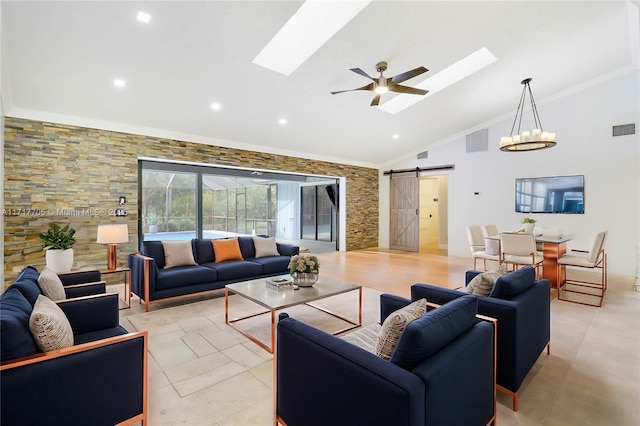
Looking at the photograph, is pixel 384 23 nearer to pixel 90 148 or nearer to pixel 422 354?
pixel 422 354

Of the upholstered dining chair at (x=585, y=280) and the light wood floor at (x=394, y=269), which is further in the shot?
the light wood floor at (x=394, y=269)

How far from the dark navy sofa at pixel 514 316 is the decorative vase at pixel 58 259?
409cm

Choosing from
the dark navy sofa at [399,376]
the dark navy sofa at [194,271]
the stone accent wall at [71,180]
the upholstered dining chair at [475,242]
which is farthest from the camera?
the upholstered dining chair at [475,242]

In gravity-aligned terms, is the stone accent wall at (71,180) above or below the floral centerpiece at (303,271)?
above

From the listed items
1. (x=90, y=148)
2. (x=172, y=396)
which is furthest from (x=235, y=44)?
(x=172, y=396)

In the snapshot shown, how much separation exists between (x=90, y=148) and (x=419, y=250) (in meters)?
8.21

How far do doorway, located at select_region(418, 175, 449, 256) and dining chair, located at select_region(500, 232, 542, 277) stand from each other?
454 centimetres

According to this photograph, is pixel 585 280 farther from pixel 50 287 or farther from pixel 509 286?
pixel 50 287

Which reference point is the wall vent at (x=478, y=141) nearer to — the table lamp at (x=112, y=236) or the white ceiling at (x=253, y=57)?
the white ceiling at (x=253, y=57)

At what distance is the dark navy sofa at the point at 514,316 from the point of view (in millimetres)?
2006

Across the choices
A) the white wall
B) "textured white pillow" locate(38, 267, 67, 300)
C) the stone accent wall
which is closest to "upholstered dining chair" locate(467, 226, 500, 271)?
the white wall

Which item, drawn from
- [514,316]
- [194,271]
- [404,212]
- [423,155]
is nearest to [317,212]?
[404,212]

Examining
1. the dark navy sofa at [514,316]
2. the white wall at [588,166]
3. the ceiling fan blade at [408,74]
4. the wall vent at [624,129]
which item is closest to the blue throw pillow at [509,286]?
the dark navy sofa at [514,316]

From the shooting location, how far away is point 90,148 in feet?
16.1
